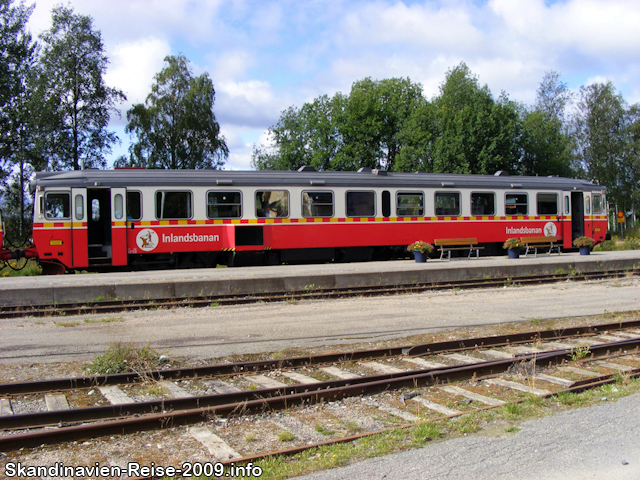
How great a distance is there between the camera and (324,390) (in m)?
6.12

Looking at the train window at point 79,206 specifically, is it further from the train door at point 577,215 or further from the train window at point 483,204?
the train door at point 577,215

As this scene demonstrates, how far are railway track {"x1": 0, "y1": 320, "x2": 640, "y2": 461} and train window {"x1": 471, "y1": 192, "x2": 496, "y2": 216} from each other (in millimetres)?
13734

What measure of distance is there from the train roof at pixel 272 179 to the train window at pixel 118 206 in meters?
0.39

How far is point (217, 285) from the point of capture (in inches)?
565

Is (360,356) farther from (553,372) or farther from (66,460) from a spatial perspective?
(66,460)

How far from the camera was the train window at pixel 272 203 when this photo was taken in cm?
1878

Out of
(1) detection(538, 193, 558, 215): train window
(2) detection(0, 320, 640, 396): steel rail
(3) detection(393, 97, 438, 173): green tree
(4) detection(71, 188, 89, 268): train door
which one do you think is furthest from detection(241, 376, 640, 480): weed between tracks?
(3) detection(393, 97, 438, 173): green tree

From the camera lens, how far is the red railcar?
16859 millimetres

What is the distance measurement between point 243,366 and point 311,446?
2.86 metres

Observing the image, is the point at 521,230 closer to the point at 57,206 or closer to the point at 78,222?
the point at 78,222

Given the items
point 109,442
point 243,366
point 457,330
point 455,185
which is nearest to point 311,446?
point 109,442

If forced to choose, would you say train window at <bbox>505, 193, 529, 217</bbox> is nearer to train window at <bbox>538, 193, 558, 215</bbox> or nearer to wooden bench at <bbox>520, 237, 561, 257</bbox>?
train window at <bbox>538, 193, 558, 215</bbox>

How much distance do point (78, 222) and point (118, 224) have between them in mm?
1171

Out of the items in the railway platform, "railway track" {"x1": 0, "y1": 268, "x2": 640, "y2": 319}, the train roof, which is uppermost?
the train roof
